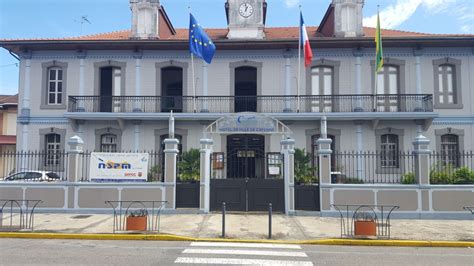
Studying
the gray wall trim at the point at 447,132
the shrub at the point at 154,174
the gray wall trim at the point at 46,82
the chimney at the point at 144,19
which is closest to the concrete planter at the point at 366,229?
the shrub at the point at 154,174

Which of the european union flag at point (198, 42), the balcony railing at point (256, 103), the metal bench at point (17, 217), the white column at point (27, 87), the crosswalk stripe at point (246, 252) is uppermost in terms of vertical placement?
the european union flag at point (198, 42)

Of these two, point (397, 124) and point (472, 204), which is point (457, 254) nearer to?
point (472, 204)

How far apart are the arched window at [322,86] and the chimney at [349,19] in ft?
6.93

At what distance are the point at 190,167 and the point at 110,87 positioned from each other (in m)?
8.11

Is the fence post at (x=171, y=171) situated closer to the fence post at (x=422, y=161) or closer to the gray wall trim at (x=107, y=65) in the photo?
the gray wall trim at (x=107, y=65)

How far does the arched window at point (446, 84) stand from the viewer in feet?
61.9

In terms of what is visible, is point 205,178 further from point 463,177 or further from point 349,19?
point 349,19

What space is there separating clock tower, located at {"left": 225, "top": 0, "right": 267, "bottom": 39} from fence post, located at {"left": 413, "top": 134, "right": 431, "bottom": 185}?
992 cm

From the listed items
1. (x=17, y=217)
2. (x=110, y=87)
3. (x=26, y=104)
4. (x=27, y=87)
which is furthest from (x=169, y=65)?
(x=17, y=217)

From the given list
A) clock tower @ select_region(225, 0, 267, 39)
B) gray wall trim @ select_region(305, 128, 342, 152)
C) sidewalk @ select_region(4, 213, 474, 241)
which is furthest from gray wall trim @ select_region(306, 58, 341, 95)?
sidewalk @ select_region(4, 213, 474, 241)

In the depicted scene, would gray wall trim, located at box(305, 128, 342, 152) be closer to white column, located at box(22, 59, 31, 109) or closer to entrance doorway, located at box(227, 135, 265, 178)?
entrance doorway, located at box(227, 135, 265, 178)

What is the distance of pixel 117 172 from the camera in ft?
43.5

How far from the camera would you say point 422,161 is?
12.8 metres

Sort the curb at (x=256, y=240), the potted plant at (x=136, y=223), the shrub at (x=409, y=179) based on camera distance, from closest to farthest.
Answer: the curb at (x=256, y=240), the potted plant at (x=136, y=223), the shrub at (x=409, y=179)
